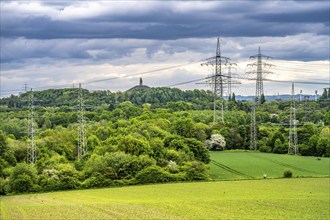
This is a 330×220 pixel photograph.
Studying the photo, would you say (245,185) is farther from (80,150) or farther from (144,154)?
(80,150)

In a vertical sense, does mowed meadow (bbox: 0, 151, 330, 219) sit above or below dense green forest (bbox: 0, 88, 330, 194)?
below

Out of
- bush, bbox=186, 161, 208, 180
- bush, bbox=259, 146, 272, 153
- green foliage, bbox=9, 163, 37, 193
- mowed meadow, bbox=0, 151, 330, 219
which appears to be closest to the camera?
mowed meadow, bbox=0, 151, 330, 219

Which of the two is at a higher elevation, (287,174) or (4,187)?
(287,174)

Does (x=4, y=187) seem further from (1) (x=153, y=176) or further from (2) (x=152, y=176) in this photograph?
(1) (x=153, y=176)

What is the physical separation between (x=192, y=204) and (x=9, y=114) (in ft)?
415

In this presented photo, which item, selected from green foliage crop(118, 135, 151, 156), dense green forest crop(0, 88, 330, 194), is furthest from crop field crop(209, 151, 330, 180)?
green foliage crop(118, 135, 151, 156)

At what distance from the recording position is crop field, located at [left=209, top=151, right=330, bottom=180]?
101 meters

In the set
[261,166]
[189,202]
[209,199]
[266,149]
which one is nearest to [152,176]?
[261,166]

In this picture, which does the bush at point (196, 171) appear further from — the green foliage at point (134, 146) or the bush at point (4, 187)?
the bush at point (4, 187)

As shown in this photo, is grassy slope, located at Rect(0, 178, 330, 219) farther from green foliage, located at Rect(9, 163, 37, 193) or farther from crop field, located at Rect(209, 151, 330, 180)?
crop field, located at Rect(209, 151, 330, 180)

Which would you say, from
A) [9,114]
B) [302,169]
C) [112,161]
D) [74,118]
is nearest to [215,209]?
[112,161]

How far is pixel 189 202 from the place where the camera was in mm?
66625

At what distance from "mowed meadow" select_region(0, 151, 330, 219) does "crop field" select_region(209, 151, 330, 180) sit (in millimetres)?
157

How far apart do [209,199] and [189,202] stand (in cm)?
460
